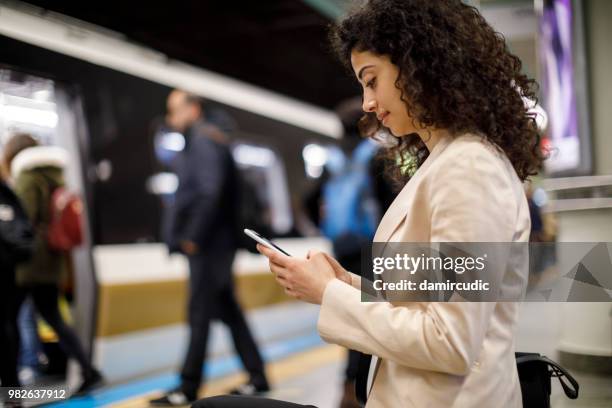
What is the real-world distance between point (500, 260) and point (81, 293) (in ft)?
13.7

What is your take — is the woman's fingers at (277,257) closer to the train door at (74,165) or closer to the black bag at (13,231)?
the black bag at (13,231)

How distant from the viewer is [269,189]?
8516mm

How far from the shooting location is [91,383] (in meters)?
4.79

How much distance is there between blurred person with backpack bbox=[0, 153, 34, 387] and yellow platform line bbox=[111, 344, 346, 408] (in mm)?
831

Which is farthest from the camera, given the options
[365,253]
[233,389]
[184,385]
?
[233,389]

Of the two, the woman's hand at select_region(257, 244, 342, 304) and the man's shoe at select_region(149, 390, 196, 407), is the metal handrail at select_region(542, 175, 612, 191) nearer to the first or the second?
the woman's hand at select_region(257, 244, 342, 304)

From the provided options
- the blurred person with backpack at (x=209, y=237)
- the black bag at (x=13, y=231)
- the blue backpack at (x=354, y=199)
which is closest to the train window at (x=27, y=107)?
the black bag at (x=13, y=231)

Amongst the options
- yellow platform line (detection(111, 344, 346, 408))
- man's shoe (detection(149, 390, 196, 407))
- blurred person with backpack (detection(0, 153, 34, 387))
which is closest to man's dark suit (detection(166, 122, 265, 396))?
man's shoe (detection(149, 390, 196, 407))

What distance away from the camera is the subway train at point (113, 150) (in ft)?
14.8

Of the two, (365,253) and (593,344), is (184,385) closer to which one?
(593,344)

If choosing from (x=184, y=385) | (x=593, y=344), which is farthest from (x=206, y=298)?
(x=593, y=344)

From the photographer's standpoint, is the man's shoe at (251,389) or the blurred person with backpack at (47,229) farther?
the man's shoe at (251,389)

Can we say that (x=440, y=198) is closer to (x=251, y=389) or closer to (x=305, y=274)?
(x=305, y=274)

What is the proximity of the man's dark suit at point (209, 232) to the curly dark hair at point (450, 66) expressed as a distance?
10.7ft
